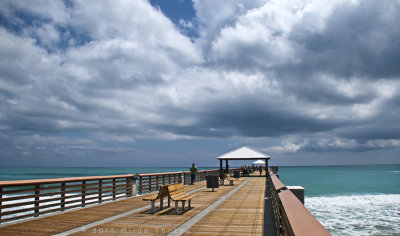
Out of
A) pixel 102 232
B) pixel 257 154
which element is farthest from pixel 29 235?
pixel 257 154

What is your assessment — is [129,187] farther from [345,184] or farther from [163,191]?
[345,184]

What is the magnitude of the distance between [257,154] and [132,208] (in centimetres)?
2169

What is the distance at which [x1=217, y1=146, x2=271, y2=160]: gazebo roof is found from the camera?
1158 inches

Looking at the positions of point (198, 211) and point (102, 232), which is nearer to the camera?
point (102, 232)

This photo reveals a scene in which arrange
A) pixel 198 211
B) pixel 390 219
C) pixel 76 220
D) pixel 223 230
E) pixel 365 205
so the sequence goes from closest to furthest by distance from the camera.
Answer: pixel 223 230 → pixel 76 220 → pixel 198 211 → pixel 390 219 → pixel 365 205

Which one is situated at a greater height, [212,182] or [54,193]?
[54,193]

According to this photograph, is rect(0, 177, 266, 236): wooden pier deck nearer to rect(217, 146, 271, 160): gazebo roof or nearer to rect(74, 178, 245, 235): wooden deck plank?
rect(74, 178, 245, 235): wooden deck plank

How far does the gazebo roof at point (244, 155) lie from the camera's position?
29417 mm

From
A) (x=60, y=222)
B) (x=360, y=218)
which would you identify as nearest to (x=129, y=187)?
(x=60, y=222)

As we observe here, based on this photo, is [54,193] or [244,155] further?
[244,155]

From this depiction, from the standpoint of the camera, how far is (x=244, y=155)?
98.2ft

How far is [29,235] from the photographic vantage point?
20.1 feet

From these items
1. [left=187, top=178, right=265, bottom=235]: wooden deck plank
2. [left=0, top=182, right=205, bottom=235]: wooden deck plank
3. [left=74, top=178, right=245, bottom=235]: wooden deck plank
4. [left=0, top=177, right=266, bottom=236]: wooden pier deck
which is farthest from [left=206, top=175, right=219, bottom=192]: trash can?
[left=74, top=178, right=245, bottom=235]: wooden deck plank

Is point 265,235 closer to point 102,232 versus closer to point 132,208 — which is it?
point 102,232
